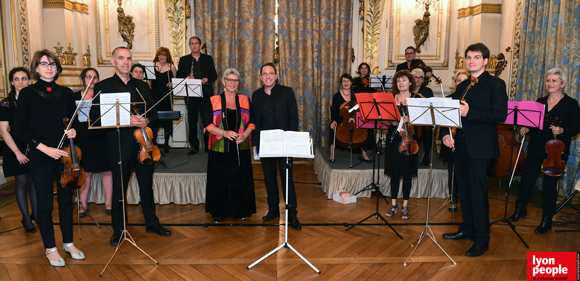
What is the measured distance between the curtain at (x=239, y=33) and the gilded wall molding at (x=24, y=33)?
8.11 ft

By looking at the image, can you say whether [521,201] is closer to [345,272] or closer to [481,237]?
[481,237]

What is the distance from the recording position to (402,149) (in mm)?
3803

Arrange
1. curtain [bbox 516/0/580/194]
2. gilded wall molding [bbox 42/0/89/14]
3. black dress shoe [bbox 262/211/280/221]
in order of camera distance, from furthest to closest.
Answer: gilded wall molding [bbox 42/0/89/14] → curtain [bbox 516/0/580/194] → black dress shoe [bbox 262/211/280/221]

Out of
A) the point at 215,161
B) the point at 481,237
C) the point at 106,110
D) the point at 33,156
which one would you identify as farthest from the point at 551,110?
the point at 33,156

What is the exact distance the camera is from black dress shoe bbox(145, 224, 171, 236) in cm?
364

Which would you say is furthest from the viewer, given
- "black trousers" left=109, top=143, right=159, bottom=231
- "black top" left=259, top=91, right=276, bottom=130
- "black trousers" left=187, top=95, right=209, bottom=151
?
"black trousers" left=187, top=95, right=209, bottom=151

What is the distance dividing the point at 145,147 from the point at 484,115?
8.81 feet

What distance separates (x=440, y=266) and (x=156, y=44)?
576cm

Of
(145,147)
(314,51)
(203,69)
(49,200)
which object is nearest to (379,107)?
(145,147)

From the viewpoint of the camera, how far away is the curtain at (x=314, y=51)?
697 centimetres

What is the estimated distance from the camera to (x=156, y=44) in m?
6.81

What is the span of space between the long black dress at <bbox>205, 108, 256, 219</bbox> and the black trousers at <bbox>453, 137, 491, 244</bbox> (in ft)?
6.35

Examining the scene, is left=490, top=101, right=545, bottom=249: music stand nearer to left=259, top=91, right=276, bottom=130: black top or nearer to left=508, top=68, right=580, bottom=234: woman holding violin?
left=508, top=68, right=580, bottom=234: woman holding violin

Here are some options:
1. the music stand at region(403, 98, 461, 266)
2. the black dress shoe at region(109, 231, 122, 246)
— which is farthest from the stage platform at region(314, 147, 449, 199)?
the black dress shoe at region(109, 231, 122, 246)
